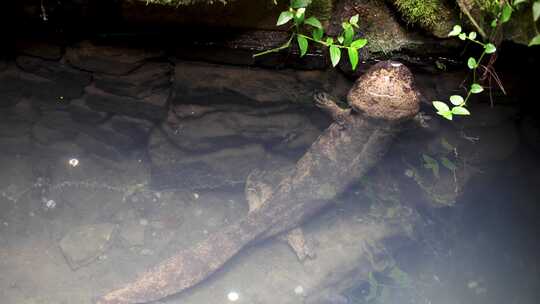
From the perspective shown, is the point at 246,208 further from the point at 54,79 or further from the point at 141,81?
the point at 54,79

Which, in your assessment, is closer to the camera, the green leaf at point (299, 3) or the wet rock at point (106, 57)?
the green leaf at point (299, 3)

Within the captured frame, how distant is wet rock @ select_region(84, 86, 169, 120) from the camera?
4.16 metres

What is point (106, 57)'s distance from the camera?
12.2 feet

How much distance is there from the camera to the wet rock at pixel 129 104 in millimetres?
4164

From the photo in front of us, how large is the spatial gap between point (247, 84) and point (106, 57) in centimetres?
126

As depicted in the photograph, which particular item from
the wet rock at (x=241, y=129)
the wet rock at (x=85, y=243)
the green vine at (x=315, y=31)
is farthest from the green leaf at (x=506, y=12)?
the wet rock at (x=85, y=243)

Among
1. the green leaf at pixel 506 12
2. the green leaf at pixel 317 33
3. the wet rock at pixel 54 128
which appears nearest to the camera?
the green leaf at pixel 506 12

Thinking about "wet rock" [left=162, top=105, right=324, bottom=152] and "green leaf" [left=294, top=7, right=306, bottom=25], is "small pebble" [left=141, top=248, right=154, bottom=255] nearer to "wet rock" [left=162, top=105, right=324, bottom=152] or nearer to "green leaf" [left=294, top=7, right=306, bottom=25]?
"wet rock" [left=162, top=105, right=324, bottom=152]

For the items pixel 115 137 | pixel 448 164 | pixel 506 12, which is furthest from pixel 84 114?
pixel 448 164

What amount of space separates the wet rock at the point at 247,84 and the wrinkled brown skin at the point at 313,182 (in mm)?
168

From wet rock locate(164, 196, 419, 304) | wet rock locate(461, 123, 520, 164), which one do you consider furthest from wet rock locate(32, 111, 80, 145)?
wet rock locate(461, 123, 520, 164)

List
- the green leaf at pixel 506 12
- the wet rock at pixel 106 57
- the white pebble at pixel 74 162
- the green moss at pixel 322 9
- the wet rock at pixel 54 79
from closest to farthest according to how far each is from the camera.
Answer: the green leaf at pixel 506 12 < the green moss at pixel 322 9 < the wet rock at pixel 106 57 < the wet rock at pixel 54 79 < the white pebble at pixel 74 162

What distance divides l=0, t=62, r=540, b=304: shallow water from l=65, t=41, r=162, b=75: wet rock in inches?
24.9

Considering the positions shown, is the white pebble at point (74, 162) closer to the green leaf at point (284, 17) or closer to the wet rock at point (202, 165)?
the wet rock at point (202, 165)
